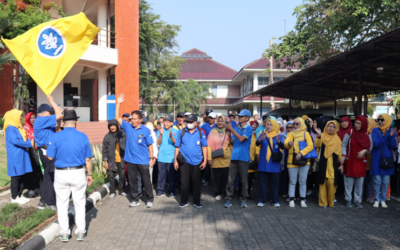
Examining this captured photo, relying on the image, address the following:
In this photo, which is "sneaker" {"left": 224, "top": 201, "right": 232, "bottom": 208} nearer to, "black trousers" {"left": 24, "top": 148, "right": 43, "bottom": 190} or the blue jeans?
the blue jeans

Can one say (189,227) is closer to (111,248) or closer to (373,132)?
(111,248)

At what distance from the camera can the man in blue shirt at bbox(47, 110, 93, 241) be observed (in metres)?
5.07

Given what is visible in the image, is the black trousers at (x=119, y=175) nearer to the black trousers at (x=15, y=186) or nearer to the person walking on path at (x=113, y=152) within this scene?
the person walking on path at (x=113, y=152)

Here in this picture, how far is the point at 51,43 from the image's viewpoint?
618 cm

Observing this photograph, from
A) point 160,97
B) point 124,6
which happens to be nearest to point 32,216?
point 124,6

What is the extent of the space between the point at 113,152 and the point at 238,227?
145 inches

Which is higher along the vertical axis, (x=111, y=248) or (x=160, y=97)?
(x=160, y=97)

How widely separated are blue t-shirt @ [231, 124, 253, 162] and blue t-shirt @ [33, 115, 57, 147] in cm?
371

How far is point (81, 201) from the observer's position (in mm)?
5223

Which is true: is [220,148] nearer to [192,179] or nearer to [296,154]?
[192,179]

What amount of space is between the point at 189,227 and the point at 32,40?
14.2ft

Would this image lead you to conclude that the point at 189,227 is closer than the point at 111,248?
No

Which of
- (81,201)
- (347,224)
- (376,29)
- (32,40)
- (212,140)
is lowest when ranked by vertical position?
(347,224)

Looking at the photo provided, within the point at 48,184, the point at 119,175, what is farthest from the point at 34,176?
the point at 119,175
